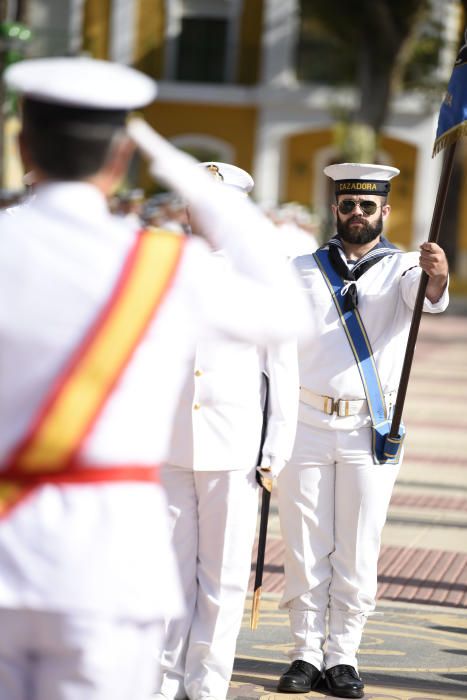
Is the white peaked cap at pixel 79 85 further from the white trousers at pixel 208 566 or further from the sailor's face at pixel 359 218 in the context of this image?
the sailor's face at pixel 359 218

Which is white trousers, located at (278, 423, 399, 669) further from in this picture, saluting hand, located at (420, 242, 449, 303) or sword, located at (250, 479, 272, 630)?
saluting hand, located at (420, 242, 449, 303)

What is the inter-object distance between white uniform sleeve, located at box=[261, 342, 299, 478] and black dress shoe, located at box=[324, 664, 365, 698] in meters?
0.86

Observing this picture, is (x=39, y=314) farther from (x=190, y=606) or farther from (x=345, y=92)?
(x=345, y=92)

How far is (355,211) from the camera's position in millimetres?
5797

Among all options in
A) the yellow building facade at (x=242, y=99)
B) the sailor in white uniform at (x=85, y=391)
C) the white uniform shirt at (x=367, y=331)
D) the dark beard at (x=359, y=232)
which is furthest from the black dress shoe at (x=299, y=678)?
the yellow building facade at (x=242, y=99)

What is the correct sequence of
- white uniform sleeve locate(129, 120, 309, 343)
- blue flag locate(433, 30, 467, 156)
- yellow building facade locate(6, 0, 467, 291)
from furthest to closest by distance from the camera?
yellow building facade locate(6, 0, 467, 291) → blue flag locate(433, 30, 467, 156) → white uniform sleeve locate(129, 120, 309, 343)

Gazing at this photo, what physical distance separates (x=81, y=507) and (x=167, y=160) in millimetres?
727

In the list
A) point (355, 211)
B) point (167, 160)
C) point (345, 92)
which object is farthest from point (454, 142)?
point (345, 92)

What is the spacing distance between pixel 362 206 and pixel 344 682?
6.28 ft

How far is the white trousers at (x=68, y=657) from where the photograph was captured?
2631mm

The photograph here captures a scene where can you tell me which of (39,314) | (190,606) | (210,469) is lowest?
(190,606)

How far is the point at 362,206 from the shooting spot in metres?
5.80

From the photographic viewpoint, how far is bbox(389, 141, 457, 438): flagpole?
5.48m

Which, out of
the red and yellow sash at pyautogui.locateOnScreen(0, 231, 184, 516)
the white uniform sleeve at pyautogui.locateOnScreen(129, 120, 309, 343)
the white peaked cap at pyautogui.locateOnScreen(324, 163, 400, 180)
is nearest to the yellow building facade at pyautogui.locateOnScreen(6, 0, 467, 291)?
the white peaked cap at pyautogui.locateOnScreen(324, 163, 400, 180)
